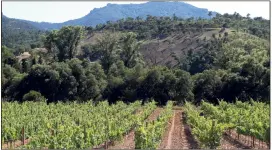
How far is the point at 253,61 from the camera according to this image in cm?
4141

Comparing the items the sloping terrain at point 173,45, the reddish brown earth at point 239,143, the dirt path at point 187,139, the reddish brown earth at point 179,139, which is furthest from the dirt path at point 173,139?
the sloping terrain at point 173,45

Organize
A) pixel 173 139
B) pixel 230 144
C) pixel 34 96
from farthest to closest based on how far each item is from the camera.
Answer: pixel 34 96
pixel 173 139
pixel 230 144

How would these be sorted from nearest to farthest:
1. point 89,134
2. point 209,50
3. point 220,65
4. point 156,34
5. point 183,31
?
point 89,134, point 220,65, point 209,50, point 183,31, point 156,34

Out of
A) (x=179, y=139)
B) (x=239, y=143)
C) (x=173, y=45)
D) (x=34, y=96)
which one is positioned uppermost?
(x=173, y=45)

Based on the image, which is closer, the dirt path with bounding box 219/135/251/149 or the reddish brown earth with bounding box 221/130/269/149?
the dirt path with bounding box 219/135/251/149

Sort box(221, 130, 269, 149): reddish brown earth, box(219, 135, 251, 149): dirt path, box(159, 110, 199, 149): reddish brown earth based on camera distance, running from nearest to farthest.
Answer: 1. box(159, 110, 199, 149): reddish brown earth
2. box(219, 135, 251, 149): dirt path
3. box(221, 130, 269, 149): reddish brown earth

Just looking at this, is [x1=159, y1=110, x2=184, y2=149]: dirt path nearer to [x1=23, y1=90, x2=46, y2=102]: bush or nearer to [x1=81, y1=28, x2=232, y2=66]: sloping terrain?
[x1=23, y1=90, x2=46, y2=102]: bush

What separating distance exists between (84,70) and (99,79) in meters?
2.30

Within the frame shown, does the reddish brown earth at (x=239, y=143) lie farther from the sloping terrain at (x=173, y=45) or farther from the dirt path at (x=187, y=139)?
the sloping terrain at (x=173, y=45)

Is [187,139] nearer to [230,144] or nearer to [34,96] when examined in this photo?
[230,144]

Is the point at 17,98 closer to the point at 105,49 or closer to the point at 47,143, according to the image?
the point at 105,49

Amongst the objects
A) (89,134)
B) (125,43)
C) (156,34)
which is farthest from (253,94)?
(156,34)

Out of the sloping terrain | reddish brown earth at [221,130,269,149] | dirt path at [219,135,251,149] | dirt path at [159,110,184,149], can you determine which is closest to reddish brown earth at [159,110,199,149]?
dirt path at [159,110,184,149]

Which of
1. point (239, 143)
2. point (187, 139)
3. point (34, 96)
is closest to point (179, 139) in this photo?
point (187, 139)
